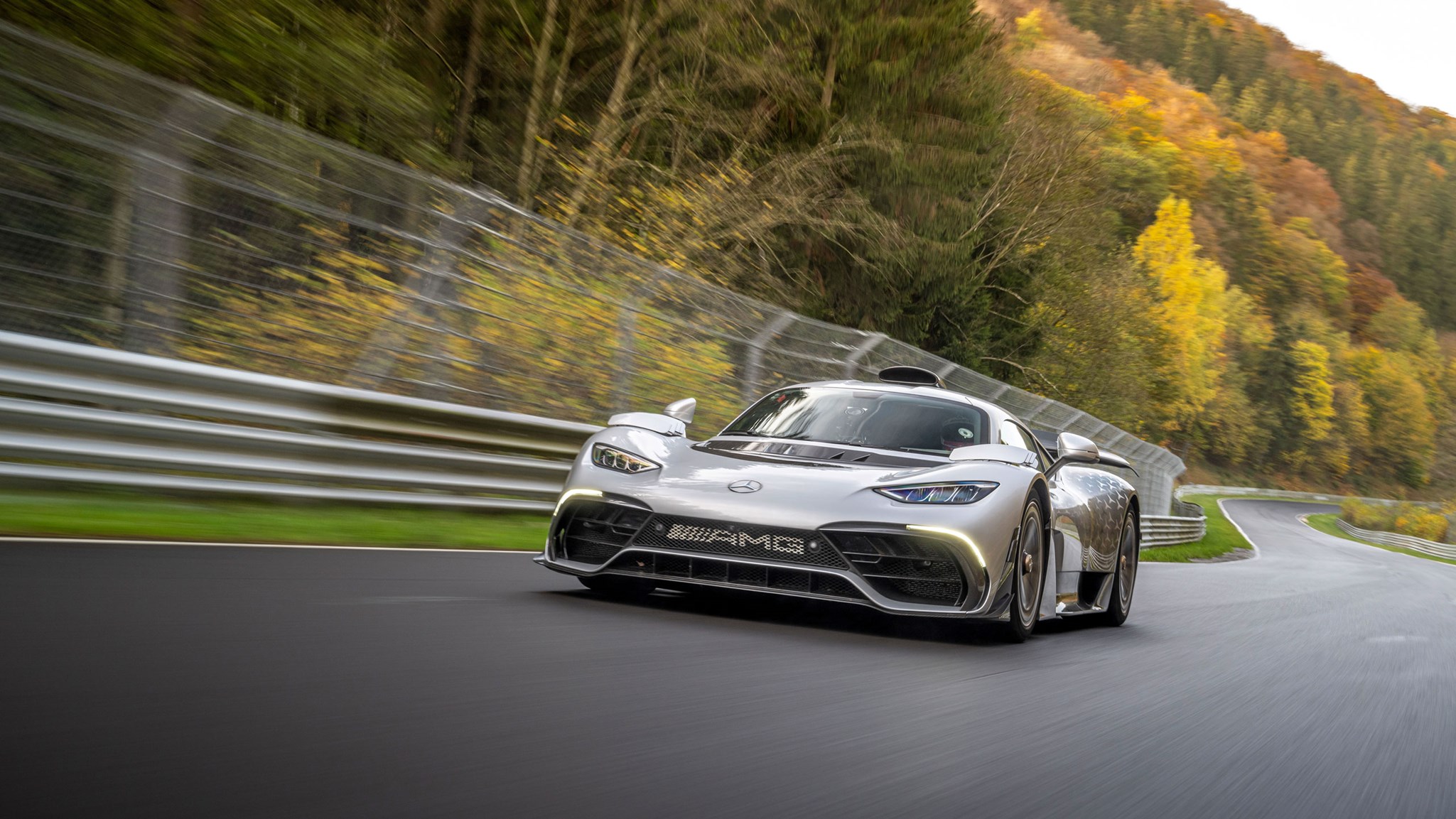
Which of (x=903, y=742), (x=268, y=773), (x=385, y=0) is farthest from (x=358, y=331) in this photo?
(x=385, y=0)

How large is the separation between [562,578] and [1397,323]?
12929cm

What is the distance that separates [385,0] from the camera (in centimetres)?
1622

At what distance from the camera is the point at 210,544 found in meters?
6.57

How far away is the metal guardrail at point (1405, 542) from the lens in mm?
56500

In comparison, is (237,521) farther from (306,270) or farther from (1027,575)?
(1027,575)

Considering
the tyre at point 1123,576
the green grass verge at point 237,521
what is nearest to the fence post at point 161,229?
the green grass verge at point 237,521

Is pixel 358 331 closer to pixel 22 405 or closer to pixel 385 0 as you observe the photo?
pixel 22 405

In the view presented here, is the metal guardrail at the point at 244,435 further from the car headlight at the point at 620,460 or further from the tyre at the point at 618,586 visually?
the car headlight at the point at 620,460

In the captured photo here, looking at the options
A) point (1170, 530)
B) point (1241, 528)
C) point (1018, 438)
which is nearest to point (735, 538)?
point (1018, 438)

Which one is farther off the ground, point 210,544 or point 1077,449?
point 1077,449

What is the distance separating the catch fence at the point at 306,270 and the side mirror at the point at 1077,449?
4.42 metres

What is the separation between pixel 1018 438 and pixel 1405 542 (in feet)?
201

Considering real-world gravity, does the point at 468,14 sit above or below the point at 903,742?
above

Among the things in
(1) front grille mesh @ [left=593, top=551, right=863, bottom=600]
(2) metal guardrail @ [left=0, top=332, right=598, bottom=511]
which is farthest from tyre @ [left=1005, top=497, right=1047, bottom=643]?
(2) metal guardrail @ [left=0, top=332, right=598, bottom=511]
